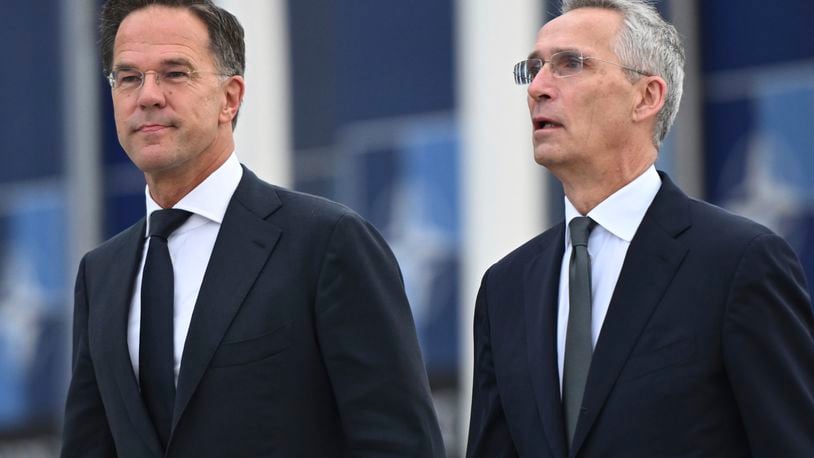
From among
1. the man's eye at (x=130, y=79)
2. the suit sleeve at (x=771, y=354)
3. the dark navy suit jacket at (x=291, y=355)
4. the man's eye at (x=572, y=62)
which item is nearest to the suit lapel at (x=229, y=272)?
the dark navy suit jacket at (x=291, y=355)

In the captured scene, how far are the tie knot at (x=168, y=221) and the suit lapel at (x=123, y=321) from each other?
12 centimetres

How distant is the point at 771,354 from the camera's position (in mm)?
3908

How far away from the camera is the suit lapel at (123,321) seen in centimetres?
435

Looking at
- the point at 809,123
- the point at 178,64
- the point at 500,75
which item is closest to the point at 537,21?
the point at 500,75

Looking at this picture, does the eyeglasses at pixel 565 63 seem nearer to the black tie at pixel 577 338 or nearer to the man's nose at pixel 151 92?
the black tie at pixel 577 338

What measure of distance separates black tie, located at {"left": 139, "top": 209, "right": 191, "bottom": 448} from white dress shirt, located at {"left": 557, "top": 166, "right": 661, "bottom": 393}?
3.08 ft

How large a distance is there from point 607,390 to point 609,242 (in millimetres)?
415

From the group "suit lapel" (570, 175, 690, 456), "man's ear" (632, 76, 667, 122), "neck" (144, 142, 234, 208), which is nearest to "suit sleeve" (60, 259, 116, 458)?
"neck" (144, 142, 234, 208)

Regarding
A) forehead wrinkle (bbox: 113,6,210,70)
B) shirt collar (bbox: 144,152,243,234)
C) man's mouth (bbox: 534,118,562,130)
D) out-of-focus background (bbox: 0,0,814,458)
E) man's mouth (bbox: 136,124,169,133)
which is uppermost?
forehead wrinkle (bbox: 113,6,210,70)

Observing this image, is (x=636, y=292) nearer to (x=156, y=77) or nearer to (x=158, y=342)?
(x=158, y=342)

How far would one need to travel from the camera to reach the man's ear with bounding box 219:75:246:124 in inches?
181

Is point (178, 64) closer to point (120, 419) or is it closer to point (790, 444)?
point (120, 419)

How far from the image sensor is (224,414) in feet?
14.1

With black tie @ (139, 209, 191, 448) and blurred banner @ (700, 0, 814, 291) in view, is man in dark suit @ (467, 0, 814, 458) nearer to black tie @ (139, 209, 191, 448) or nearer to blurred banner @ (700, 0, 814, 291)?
black tie @ (139, 209, 191, 448)
